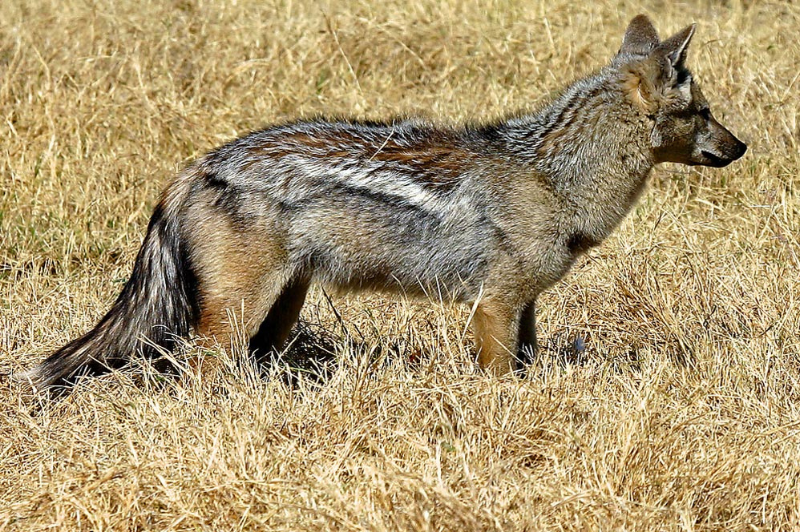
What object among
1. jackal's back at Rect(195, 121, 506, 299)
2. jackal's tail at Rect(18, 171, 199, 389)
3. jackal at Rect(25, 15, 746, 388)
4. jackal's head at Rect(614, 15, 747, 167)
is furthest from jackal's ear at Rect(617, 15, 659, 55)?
jackal's tail at Rect(18, 171, 199, 389)

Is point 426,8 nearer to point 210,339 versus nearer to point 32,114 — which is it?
point 32,114

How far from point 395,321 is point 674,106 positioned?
170cm

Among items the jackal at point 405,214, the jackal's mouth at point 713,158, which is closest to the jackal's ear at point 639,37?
the jackal at point 405,214

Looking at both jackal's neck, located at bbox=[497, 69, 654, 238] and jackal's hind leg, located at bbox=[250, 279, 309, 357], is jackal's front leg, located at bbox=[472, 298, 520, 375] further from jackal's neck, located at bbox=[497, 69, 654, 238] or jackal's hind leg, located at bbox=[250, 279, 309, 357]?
jackal's hind leg, located at bbox=[250, 279, 309, 357]

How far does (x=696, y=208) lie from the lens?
7160 millimetres

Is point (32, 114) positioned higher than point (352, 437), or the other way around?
point (32, 114)

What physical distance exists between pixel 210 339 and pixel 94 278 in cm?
162

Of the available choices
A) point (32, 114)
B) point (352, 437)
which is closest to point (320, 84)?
point (32, 114)

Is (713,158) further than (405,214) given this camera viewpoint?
Yes

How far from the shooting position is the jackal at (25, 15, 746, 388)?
5.16 metres

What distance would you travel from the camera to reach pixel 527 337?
217 inches

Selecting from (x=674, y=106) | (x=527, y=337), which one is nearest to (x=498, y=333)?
(x=527, y=337)

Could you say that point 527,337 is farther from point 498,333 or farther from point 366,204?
point 366,204

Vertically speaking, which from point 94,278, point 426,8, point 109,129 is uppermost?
point 426,8
